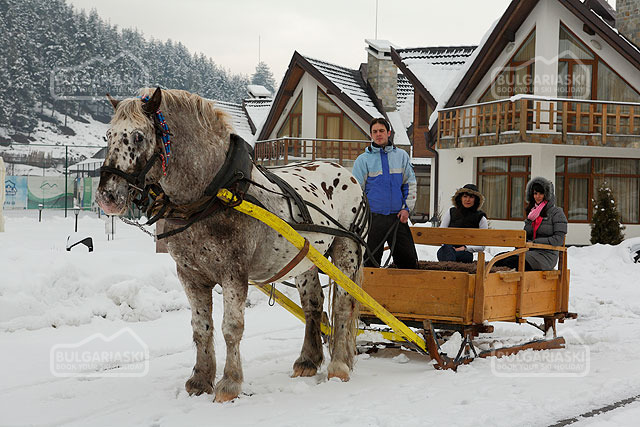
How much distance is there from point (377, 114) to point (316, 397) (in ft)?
79.1

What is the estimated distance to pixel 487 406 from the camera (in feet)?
15.1

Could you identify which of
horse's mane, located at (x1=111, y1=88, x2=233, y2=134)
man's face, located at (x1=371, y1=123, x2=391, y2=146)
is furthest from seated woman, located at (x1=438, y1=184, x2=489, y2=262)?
horse's mane, located at (x1=111, y1=88, x2=233, y2=134)

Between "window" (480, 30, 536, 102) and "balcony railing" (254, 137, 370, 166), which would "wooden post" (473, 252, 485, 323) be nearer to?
"window" (480, 30, 536, 102)

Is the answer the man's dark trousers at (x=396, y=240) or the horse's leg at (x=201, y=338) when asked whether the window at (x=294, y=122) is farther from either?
the horse's leg at (x=201, y=338)

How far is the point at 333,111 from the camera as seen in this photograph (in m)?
29.2

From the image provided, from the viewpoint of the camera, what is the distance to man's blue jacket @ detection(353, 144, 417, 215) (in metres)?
6.34

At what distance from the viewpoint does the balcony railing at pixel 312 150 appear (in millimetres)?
27547

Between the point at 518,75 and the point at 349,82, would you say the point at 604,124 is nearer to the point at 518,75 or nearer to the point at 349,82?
the point at 518,75

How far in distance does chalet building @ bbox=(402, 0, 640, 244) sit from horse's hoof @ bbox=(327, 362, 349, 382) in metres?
15.2

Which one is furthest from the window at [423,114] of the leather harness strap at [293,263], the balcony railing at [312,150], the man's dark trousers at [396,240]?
the leather harness strap at [293,263]

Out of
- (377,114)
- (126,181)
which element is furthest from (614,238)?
(126,181)

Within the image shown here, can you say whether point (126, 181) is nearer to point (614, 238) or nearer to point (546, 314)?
point (546, 314)

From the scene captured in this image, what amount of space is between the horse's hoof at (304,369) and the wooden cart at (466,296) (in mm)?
871

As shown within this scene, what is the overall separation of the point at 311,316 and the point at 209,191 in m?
2.05
